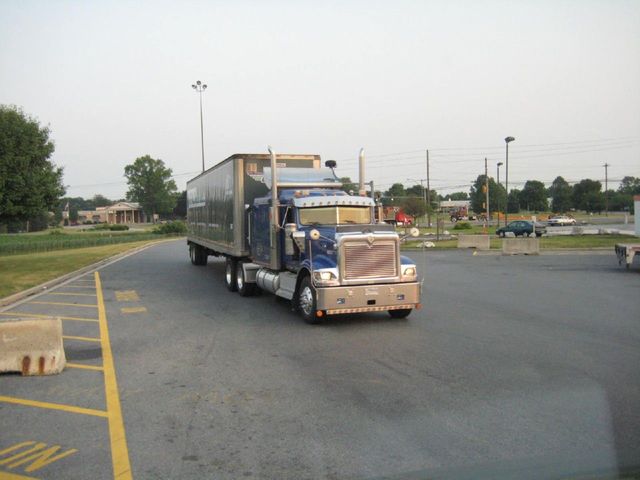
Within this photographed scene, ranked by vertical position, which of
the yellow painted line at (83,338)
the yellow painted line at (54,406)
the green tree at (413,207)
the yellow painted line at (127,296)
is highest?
the green tree at (413,207)

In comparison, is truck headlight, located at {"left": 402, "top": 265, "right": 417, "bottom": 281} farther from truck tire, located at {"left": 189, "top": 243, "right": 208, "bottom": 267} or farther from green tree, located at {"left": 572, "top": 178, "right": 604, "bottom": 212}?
green tree, located at {"left": 572, "top": 178, "right": 604, "bottom": 212}

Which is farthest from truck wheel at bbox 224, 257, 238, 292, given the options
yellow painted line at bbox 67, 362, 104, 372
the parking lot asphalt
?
yellow painted line at bbox 67, 362, 104, 372

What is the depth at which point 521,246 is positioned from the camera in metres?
31.2

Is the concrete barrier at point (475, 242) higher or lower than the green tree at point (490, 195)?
lower

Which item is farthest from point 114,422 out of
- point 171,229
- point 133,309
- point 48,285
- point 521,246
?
point 171,229

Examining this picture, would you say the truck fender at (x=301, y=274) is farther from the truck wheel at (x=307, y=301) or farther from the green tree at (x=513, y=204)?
the green tree at (x=513, y=204)

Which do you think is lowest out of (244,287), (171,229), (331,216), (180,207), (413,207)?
(244,287)

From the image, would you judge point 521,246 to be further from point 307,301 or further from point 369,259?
point 307,301

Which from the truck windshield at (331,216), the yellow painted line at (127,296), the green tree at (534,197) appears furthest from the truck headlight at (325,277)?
the green tree at (534,197)

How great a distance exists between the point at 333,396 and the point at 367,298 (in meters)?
4.40

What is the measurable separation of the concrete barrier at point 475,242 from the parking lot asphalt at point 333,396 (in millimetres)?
21520

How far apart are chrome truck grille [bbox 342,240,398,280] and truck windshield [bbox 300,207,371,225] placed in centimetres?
170

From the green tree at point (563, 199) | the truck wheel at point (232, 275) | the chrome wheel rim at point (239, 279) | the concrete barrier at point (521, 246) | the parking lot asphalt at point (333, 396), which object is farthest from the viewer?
the green tree at point (563, 199)

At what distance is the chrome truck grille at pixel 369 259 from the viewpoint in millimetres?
11320
